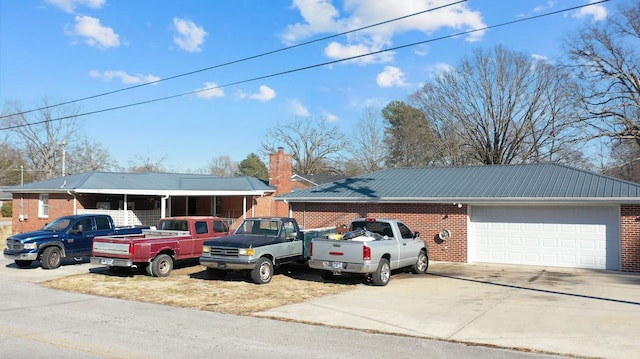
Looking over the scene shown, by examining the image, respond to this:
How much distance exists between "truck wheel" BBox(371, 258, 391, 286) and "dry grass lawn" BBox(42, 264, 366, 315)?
2.19 ft

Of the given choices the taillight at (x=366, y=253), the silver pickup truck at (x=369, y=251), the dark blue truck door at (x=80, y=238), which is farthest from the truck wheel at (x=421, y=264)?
the dark blue truck door at (x=80, y=238)

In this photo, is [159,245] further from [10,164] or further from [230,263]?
[10,164]

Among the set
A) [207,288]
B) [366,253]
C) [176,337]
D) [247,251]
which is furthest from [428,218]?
[176,337]

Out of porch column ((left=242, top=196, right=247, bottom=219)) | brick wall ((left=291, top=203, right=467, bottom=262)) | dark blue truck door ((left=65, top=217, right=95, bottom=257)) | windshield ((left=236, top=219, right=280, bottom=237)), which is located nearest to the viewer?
windshield ((left=236, top=219, right=280, bottom=237))

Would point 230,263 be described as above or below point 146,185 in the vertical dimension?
below

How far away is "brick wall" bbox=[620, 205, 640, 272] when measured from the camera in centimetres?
1591

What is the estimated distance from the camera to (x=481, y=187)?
62.8ft

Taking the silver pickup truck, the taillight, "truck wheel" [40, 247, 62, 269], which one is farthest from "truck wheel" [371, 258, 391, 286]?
"truck wheel" [40, 247, 62, 269]

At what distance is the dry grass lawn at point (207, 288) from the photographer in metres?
11.2

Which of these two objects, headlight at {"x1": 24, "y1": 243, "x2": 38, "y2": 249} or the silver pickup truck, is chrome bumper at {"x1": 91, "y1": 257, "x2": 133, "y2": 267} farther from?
the silver pickup truck

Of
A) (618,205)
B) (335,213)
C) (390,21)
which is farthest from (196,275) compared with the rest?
(618,205)

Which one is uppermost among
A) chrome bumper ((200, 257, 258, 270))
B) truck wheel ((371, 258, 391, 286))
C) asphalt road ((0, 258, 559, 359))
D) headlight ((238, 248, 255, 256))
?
headlight ((238, 248, 255, 256))

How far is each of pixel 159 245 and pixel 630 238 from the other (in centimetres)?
1453

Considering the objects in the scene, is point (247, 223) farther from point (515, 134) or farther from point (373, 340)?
point (515, 134)
